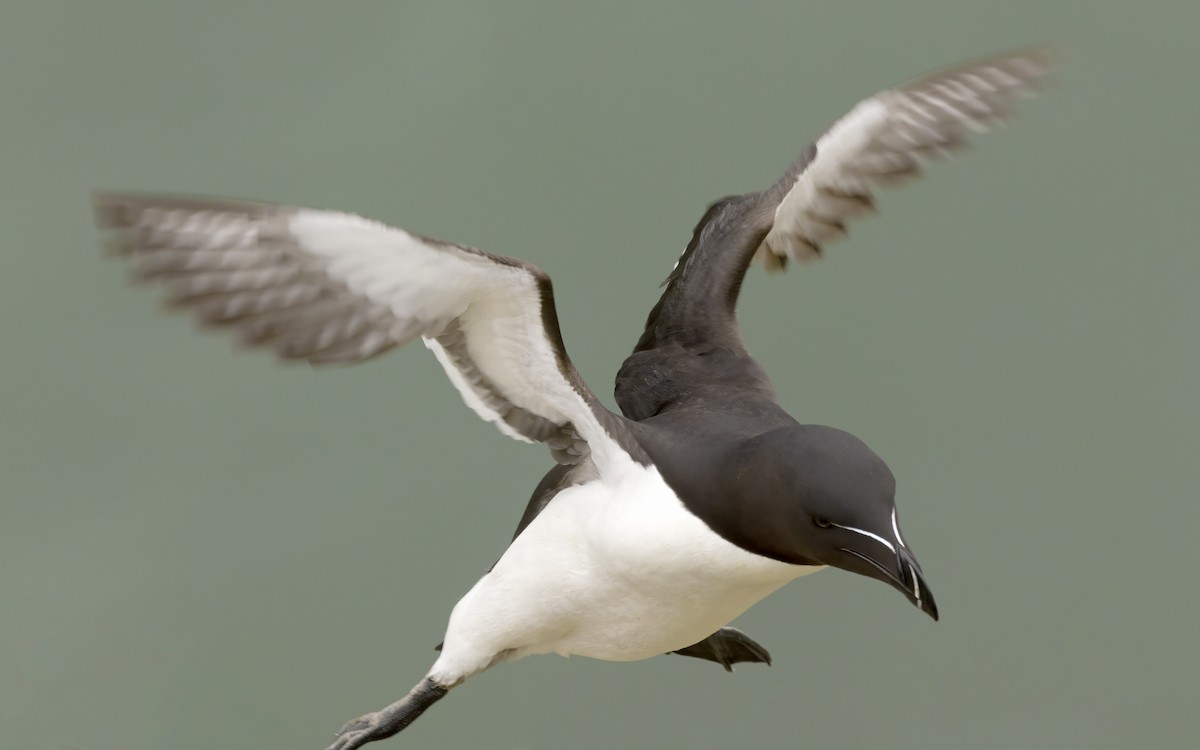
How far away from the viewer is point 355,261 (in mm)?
4426

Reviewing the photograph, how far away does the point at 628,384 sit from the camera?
18.7ft

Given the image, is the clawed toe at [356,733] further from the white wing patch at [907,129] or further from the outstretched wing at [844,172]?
the white wing patch at [907,129]

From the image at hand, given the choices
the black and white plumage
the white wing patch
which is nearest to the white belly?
the black and white plumage

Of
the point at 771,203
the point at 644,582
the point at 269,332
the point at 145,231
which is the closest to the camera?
the point at 145,231

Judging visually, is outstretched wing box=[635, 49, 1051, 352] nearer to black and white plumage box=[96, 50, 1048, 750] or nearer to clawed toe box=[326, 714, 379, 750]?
black and white plumage box=[96, 50, 1048, 750]

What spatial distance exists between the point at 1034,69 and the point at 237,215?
3.03 metres

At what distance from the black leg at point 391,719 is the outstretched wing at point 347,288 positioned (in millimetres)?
1056

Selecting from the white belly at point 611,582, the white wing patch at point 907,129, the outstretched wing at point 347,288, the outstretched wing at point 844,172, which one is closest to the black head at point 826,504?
the white belly at point 611,582

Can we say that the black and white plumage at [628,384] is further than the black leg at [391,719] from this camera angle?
No

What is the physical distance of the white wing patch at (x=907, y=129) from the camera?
5789 mm

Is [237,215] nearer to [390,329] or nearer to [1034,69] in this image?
[390,329]

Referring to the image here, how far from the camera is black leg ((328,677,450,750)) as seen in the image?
17.7ft

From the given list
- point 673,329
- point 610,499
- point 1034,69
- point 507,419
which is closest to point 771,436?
point 610,499

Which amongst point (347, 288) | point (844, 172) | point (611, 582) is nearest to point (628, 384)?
point (611, 582)
